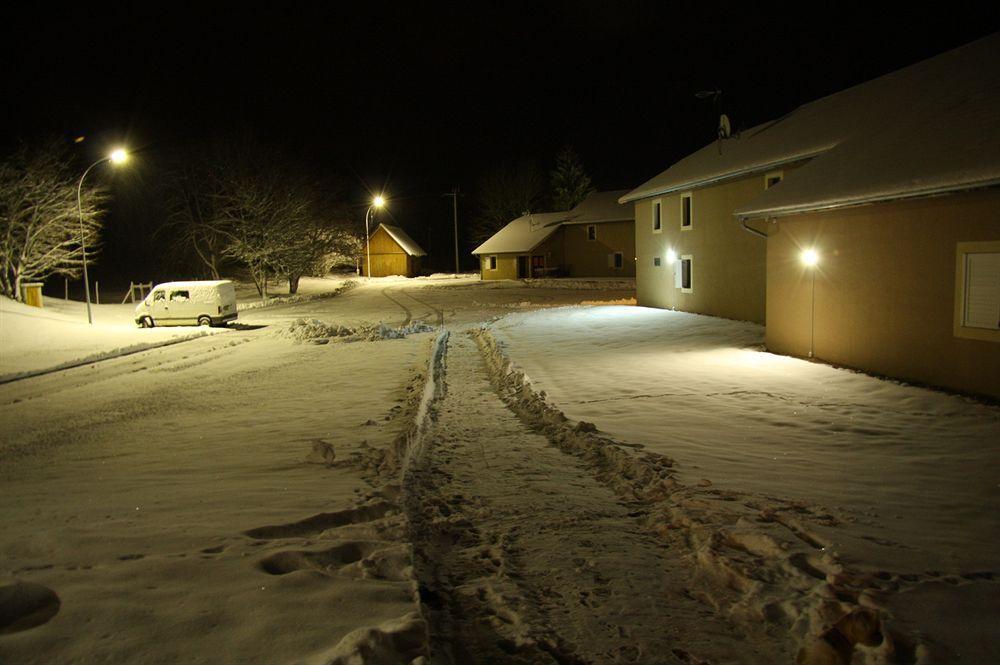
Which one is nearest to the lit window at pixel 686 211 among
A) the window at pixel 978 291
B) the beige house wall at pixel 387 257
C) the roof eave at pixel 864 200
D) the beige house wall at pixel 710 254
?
the beige house wall at pixel 710 254

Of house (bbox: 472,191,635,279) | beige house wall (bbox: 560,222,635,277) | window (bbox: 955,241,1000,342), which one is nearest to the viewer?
window (bbox: 955,241,1000,342)

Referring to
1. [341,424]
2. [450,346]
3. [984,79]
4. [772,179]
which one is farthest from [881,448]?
[772,179]

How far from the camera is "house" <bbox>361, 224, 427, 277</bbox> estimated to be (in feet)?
246

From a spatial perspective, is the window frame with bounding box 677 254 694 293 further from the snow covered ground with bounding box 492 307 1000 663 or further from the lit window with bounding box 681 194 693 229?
the snow covered ground with bounding box 492 307 1000 663

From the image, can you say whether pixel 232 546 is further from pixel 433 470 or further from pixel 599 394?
pixel 599 394

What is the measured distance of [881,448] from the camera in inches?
317

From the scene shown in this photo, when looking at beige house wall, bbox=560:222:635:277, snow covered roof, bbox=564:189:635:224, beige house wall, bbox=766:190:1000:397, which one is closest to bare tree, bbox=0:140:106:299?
beige house wall, bbox=766:190:1000:397

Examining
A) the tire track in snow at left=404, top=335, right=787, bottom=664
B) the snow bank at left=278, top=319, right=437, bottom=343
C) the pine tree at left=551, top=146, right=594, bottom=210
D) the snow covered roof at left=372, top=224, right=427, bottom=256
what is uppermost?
the pine tree at left=551, top=146, right=594, bottom=210

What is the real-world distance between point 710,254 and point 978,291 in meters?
14.4

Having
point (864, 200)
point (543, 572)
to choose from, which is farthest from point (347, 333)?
point (543, 572)

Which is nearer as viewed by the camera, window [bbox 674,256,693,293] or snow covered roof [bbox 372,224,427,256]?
window [bbox 674,256,693,293]

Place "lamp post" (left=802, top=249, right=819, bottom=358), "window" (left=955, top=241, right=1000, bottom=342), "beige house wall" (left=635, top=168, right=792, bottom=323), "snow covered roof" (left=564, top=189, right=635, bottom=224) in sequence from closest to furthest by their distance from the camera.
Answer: "window" (left=955, top=241, right=1000, bottom=342) → "lamp post" (left=802, top=249, right=819, bottom=358) → "beige house wall" (left=635, top=168, right=792, bottom=323) → "snow covered roof" (left=564, top=189, right=635, bottom=224)

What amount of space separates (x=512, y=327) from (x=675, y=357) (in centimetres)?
851

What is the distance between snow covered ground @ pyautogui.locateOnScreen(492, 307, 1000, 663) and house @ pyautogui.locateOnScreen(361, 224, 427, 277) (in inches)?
2373
